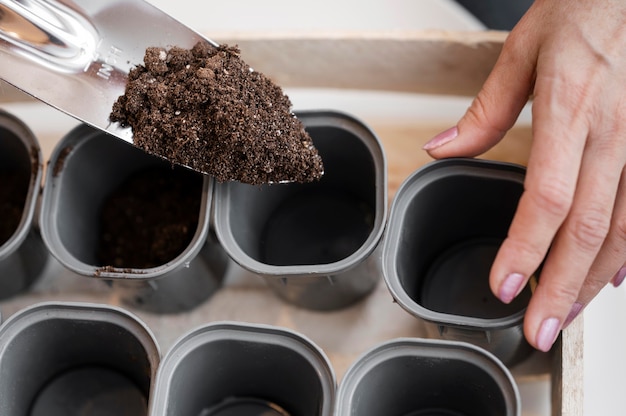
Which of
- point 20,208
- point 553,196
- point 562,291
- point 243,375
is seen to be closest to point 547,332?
point 562,291

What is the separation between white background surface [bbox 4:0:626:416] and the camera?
98 cm

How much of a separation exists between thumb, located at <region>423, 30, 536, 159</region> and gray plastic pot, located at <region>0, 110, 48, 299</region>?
0.58 m

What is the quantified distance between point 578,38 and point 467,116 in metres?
0.17

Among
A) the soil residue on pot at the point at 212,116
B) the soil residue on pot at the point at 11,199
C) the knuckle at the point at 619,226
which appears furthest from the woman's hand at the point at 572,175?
the soil residue on pot at the point at 11,199

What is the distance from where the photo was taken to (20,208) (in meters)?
1.14

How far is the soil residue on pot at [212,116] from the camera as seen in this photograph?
869 millimetres

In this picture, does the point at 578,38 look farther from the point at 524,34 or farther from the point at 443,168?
the point at 443,168

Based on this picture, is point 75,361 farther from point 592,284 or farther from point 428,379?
point 592,284

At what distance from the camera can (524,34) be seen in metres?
0.87

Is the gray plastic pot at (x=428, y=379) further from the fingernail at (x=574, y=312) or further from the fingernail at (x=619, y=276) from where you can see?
the fingernail at (x=619, y=276)

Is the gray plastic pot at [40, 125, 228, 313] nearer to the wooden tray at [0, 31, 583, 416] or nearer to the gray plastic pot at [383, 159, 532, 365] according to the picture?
the wooden tray at [0, 31, 583, 416]

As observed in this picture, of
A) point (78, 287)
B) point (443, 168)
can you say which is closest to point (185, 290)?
point (78, 287)

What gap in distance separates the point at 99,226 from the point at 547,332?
73 cm

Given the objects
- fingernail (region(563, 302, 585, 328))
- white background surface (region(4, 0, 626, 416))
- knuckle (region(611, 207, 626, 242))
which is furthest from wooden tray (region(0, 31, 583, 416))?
knuckle (region(611, 207, 626, 242))
